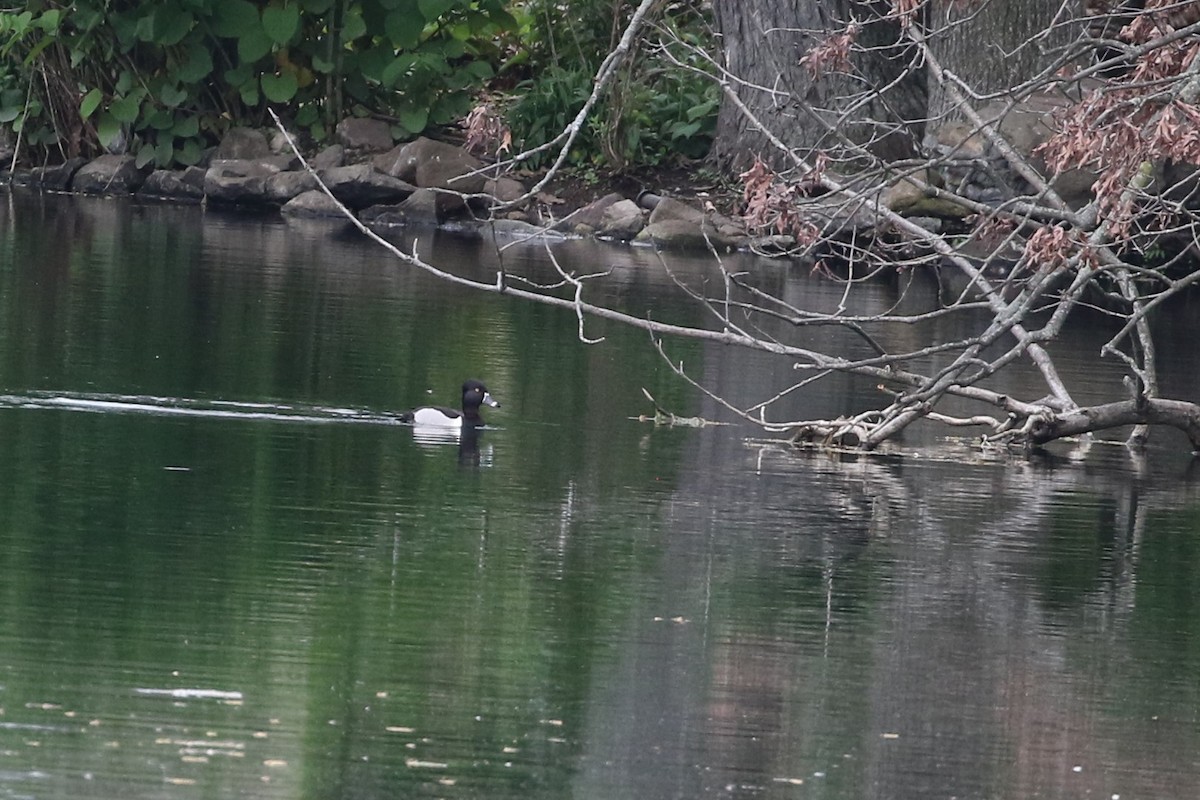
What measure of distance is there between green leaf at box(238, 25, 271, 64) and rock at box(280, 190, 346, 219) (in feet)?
6.66

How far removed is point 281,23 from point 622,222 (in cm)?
519

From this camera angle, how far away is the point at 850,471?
39.9ft

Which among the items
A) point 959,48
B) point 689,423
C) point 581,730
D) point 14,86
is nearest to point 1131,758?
point 581,730

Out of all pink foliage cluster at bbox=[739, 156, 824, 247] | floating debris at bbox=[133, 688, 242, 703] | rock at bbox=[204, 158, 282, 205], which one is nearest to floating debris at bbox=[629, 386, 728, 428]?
pink foliage cluster at bbox=[739, 156, 824, 247]

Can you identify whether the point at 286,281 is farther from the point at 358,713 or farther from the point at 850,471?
the point at 358,713

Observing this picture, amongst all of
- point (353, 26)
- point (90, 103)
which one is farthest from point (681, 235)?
point (90, 103)

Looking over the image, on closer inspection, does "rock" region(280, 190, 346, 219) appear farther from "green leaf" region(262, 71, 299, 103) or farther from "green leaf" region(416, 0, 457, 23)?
"green leaf" region(416, 0, 457, 23)

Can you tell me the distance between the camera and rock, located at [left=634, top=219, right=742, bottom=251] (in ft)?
88.9

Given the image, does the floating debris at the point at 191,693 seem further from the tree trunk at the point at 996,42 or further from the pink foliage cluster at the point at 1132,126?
the tree trunk at the point at 996,42

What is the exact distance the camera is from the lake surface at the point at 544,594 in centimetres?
640

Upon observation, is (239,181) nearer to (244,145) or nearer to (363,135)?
(244,145)

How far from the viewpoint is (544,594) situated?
845 centimetres

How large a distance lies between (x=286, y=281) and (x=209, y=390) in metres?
6.76

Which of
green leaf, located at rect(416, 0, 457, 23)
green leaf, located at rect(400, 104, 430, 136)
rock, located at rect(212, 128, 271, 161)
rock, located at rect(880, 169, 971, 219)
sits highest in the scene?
green leaf, located at rect(416, 0, 457, 23)
